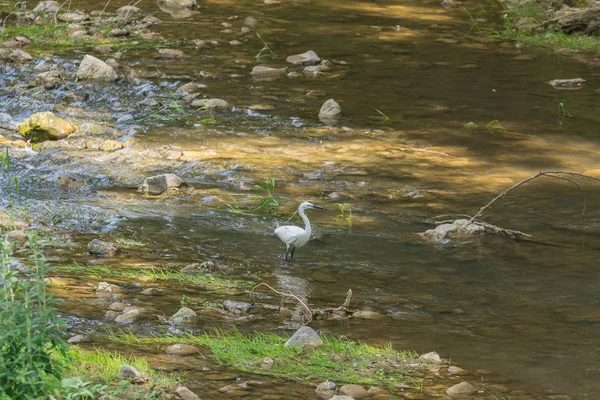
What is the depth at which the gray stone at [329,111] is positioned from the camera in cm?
938

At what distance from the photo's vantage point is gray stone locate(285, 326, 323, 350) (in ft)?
14.3

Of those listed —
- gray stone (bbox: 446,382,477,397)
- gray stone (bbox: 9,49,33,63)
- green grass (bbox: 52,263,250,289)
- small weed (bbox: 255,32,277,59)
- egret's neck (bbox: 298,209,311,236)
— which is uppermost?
gray stone (bbox: 446,382,477,397)

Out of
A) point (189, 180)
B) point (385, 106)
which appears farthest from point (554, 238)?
point (385, 106)

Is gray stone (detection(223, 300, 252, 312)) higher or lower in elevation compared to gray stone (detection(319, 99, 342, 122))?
higher

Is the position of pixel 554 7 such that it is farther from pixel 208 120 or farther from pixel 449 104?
pixel 208 120

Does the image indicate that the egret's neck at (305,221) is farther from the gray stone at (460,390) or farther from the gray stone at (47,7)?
the gray stone at (47,7)

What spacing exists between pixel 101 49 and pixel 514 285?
7669 millimetres

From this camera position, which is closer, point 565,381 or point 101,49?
point 565,381

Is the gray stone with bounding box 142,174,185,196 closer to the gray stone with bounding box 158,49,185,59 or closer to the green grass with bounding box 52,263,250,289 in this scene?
the green grass with bounding box 52,263,250,289

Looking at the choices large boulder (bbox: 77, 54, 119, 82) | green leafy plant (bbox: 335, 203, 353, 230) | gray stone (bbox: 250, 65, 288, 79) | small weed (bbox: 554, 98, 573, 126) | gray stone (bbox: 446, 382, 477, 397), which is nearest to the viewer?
gray stone (bbox: 446, 382, 477, 397)

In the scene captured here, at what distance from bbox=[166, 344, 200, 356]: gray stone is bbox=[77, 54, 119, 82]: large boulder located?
6.77 meters

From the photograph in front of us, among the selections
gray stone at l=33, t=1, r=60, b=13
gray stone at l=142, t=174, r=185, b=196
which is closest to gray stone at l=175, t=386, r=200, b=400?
gray stone at l=142, t=174, r=185, b=196

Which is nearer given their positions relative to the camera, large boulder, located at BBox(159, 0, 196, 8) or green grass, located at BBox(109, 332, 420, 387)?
green grass, located at BBox(109, 332, 420, 387)

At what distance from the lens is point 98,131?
880 cm
